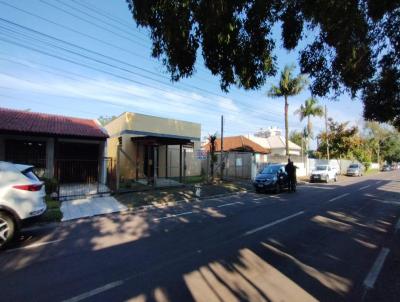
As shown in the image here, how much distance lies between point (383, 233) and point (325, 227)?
55.3 inches

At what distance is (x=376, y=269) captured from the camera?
17.1 ft

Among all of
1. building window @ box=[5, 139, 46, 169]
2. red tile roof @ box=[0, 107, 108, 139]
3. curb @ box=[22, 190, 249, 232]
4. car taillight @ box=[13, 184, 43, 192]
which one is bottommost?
curb @ box=[22, 190, 249, 232]

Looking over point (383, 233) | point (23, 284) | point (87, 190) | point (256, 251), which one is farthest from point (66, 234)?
point (383, 233)

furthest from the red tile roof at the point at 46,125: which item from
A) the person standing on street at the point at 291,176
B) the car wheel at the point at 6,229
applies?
the person standing on street at the point at 291,176

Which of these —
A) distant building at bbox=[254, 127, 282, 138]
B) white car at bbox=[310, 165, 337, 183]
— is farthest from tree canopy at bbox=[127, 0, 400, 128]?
distant building at bbox=[254, 127, 282, 138]

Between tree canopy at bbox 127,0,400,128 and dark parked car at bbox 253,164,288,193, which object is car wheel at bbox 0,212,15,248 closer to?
tree canopy at bbox 127,0,400,128

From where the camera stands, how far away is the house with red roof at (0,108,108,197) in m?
15.3

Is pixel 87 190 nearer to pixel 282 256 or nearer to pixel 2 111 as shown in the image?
pixel 2 111

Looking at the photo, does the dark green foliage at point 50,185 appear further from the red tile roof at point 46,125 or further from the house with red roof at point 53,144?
the red tile roof at point 46,125

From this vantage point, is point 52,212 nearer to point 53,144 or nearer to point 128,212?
point 128,212

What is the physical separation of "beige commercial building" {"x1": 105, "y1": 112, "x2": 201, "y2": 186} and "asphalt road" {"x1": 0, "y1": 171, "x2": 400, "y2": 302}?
11773 millimetres

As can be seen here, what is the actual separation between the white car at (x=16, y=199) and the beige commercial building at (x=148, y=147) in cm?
1243

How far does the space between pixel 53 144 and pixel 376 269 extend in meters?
17.4

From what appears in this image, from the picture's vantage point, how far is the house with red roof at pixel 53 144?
50.3ft
